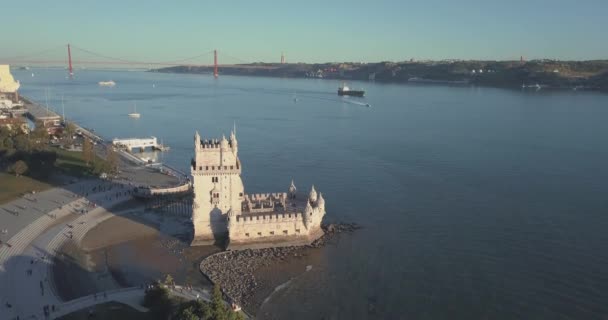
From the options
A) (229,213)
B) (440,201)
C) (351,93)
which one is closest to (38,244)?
(229,213)

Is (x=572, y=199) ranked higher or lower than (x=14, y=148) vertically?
lower

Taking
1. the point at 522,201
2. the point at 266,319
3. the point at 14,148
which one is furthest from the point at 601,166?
the point at 14,148

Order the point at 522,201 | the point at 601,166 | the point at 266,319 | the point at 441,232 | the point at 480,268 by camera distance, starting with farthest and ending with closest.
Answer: the point at 601,166, the point at 522,201, the point at 441,232, the point at 480,268, the point at 266,319

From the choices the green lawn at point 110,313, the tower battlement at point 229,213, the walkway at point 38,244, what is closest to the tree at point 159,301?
the green lawn at point 110,313

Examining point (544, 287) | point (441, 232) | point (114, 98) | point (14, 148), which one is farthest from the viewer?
point (114, 98)

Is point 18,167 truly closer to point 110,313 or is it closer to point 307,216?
point 110,313

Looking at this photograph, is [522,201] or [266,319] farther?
[522,201]

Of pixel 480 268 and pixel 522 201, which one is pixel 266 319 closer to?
pixel 480 268
